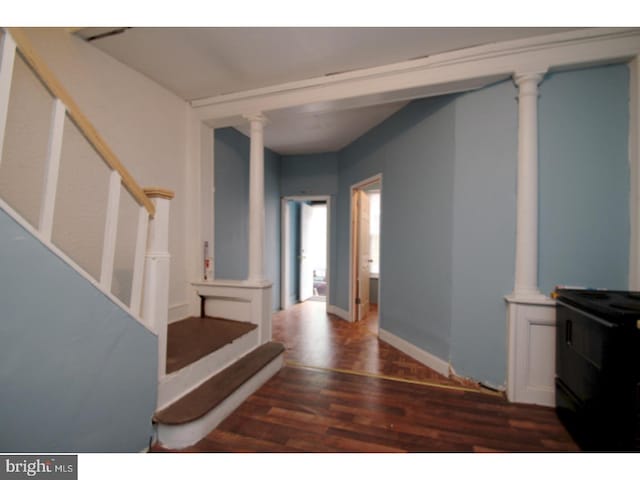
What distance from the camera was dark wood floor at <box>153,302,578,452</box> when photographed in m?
1.54

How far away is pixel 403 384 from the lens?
7.34ft

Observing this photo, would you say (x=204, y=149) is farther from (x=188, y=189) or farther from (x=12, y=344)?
(x=12, y=344)

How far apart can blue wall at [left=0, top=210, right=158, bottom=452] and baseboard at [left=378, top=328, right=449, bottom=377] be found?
229 centimetres

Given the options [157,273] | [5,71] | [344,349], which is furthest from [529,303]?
[5,71]

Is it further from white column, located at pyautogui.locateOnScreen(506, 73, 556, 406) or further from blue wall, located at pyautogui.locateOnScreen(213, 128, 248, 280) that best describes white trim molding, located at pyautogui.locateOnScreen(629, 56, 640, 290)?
blue wall, located at pyautogui.locateOnScreen(213, 128, 248, 280)

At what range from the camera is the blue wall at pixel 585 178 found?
6.09 feet

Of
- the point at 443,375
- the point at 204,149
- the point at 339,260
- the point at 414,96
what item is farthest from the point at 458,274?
the point at 204,149

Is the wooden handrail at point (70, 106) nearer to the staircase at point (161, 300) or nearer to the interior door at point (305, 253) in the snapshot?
the staircase at point (161, 300)

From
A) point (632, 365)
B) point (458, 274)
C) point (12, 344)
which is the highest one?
point (458, 274)

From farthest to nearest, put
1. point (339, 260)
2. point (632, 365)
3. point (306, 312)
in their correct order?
point (306, 312)
point (339, 260)
point (632, 365)

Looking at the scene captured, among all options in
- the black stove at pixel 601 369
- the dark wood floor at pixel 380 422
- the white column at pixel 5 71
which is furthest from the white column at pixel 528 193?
the white column at pixel 5 71

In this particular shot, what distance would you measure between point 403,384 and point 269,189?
3483 mm

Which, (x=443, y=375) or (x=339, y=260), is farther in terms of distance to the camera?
(x=339, y=260)

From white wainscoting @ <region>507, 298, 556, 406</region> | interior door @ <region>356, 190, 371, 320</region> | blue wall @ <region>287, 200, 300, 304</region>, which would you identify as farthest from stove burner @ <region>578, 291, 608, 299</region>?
blue wall @ <region>287, 200, 300, 304</region>
